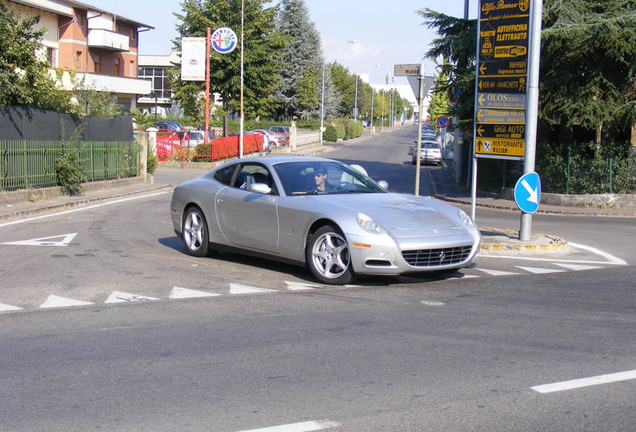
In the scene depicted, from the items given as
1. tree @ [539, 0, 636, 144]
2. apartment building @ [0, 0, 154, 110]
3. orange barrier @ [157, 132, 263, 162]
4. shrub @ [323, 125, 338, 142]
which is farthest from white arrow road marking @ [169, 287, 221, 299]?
shrub @ [323, 125, 338, 142]

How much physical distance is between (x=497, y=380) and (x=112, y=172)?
20291 mm

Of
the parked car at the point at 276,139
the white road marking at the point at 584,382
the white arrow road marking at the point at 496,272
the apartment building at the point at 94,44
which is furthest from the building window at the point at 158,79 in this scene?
the white road marking at the point at 584,382

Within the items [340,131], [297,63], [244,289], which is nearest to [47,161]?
[244,289]

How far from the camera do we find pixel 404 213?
8281 mm

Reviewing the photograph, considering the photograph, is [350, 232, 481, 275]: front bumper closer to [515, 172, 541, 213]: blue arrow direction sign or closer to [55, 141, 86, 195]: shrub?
[515, 172, 541, 213]: blue arrow direction sign

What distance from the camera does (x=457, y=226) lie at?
8422mm

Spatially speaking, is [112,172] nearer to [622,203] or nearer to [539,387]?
[622,203]

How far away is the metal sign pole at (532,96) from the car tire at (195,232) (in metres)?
5.33

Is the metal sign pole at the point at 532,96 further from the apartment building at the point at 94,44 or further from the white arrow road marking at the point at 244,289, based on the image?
the apartment building at the point at 94,44

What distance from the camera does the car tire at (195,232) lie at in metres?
10.1

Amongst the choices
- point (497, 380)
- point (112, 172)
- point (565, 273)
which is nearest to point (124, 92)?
point (112, 172)

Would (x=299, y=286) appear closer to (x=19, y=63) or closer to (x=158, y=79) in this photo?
(x=19, y=63)

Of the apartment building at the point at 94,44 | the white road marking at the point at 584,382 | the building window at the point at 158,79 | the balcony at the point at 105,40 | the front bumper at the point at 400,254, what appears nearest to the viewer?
the white road marking at the point at 584,382

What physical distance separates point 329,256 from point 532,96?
5821 millimetres
